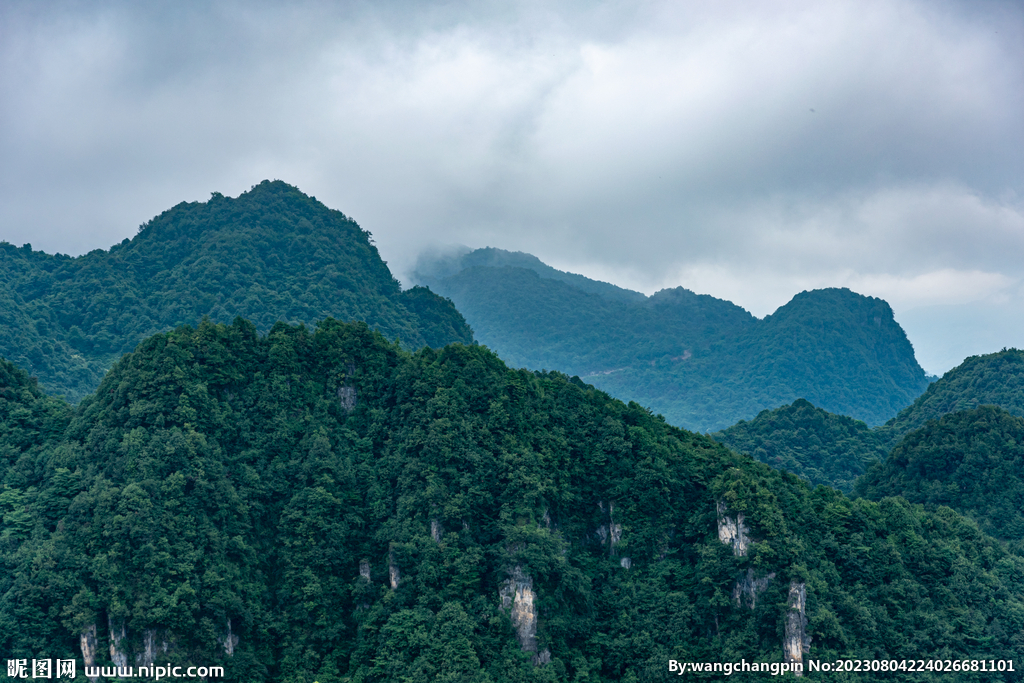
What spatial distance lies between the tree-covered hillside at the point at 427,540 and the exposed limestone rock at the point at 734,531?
0.12 metres

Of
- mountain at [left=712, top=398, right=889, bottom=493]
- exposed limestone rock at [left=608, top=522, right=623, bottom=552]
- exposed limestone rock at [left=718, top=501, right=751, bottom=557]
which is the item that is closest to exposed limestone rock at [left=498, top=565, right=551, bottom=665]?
exposed limestone rock at [left=608, top=522, right=623, bottom=552]

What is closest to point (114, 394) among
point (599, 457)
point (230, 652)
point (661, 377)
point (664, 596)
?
point (230, 652)

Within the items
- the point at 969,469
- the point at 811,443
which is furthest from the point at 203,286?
the point at 969,469

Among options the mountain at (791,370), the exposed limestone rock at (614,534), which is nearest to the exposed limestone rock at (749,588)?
the exposed limestone rock at (614,534)

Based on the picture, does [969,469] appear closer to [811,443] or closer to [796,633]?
[811,443]

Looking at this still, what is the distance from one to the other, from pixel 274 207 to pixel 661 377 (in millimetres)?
107293

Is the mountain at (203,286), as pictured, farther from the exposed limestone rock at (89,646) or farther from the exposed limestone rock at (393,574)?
the exposed limestone rock at (393,574)

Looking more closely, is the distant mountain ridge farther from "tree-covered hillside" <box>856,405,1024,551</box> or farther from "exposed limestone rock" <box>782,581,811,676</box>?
"exposed limestone rock" <box>782,581,811,676</box>

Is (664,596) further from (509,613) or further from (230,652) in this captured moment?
(230,652)

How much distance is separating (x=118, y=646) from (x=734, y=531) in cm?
3561

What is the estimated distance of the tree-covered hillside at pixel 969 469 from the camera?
204 ft

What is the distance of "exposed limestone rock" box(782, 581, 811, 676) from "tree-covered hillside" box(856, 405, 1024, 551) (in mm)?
23584

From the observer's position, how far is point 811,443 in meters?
91.5

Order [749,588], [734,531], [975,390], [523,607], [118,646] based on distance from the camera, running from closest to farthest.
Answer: [118,646] < [523,607] < [749,588] < [734,531] < [975,390]
